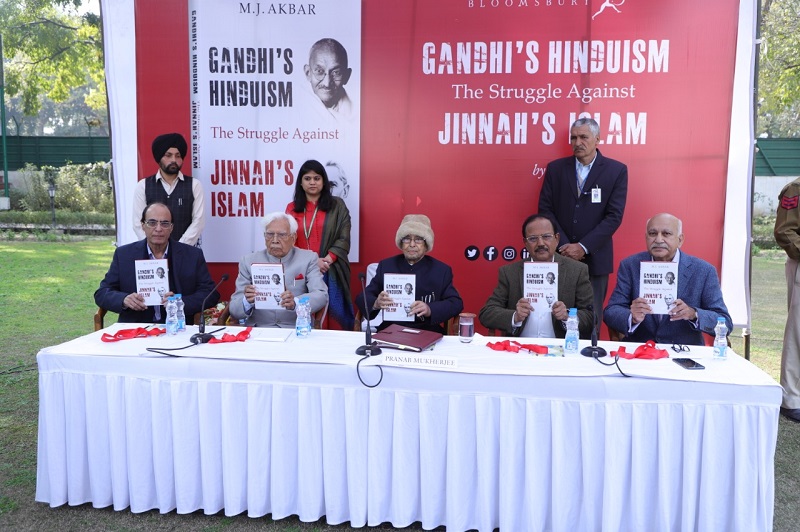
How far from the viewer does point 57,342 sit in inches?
233

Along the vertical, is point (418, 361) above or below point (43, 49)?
below

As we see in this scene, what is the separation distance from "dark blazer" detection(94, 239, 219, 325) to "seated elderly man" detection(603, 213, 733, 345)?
2.41 m

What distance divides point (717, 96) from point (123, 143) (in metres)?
4.54

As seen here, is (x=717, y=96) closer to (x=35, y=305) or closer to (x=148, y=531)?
(x=148, y=531)

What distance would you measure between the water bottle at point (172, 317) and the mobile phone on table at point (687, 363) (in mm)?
2305

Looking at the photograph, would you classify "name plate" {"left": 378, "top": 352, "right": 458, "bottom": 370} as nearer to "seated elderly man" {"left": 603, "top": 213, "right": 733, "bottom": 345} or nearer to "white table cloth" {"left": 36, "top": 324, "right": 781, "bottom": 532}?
"white table cloth" {"left": 36, "top": 324, "right": 781, "bottom": 532}

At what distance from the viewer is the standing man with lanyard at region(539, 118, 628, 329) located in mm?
4102

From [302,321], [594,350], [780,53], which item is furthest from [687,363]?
[780,53]

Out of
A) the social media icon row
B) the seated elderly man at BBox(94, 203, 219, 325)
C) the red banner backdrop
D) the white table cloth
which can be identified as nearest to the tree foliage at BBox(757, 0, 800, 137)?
the red banner backdrop

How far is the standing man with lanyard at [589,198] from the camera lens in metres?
4.10

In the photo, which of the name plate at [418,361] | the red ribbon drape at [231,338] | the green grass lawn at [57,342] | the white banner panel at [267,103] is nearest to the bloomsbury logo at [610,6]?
the white banner panel at [267,103]

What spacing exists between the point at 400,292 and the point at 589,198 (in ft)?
5.69

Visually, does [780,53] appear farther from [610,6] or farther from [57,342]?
[57,342]

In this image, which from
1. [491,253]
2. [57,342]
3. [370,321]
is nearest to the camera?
[370,321]
